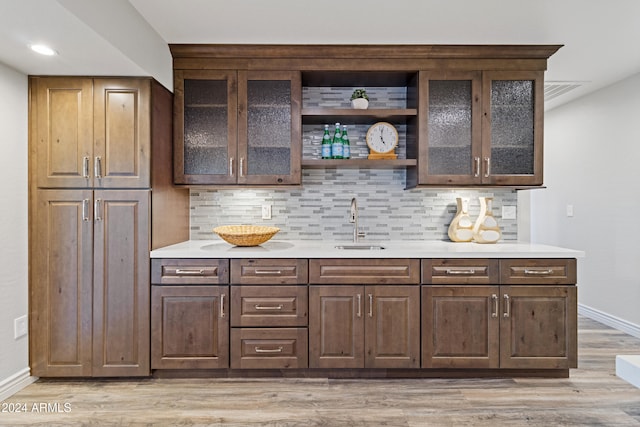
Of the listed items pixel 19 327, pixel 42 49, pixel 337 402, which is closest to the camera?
pixel 42 49

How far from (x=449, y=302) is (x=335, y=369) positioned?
88 centimetres

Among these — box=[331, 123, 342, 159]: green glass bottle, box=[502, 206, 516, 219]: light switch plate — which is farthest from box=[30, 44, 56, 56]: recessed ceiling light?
box=[502, 206, 516, 219]: light switch plate

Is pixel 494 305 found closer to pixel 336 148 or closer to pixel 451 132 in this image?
pixel 451 132

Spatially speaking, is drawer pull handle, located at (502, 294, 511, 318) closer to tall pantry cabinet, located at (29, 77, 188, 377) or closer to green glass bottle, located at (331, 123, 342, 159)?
green glass bottle, located at (331, 123, 342, 159)

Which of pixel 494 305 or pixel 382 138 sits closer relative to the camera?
pixel 494 305

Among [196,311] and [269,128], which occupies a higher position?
[269,128]

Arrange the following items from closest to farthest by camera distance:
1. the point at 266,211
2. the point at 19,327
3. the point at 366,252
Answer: the point at 19,327, the point at 366,252, the point at 266,211

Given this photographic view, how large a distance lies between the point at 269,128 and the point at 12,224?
1717 mm

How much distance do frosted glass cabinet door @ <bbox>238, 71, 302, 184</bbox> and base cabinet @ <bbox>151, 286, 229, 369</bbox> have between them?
33.6 inches

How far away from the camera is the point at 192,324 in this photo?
8.03 ft

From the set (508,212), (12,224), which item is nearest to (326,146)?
(508,212)

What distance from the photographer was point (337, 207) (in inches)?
122

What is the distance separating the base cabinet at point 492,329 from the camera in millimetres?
2447

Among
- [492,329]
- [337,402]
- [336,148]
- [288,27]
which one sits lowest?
[337,402]
